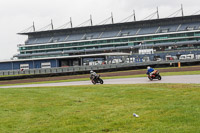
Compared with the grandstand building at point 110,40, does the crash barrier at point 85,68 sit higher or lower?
lower

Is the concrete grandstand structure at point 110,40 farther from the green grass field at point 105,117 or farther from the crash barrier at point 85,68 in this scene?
the green grass field at point 105,117

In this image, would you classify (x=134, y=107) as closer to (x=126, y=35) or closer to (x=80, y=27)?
(x=126, y=35)

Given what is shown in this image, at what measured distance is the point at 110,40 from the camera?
9875 cm

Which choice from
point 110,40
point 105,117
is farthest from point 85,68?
point 110,40

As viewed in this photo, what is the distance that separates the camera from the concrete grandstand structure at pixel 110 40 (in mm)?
77125

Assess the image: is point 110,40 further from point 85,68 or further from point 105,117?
point 105,117

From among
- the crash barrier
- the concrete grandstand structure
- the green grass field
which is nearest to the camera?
the green grass field

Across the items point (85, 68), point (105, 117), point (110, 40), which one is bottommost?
point (105, 117)

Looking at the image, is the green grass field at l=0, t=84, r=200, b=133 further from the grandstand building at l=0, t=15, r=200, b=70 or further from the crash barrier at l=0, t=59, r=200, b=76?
the grandstand building at l=0, t=15, r=200, b=70

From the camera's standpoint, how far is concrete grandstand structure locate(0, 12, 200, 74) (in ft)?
253

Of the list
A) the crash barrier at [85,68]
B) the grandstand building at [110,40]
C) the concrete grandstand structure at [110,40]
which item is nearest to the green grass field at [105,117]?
the crash barrier at [85,68]

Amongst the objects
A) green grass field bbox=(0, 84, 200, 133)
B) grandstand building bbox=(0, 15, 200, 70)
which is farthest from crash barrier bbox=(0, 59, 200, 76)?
green grass field bbox=(0, 84, 200, 133)

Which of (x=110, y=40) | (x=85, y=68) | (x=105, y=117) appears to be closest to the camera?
(x=105, y=117)

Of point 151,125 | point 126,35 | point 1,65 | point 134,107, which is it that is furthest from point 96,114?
point 126,35
